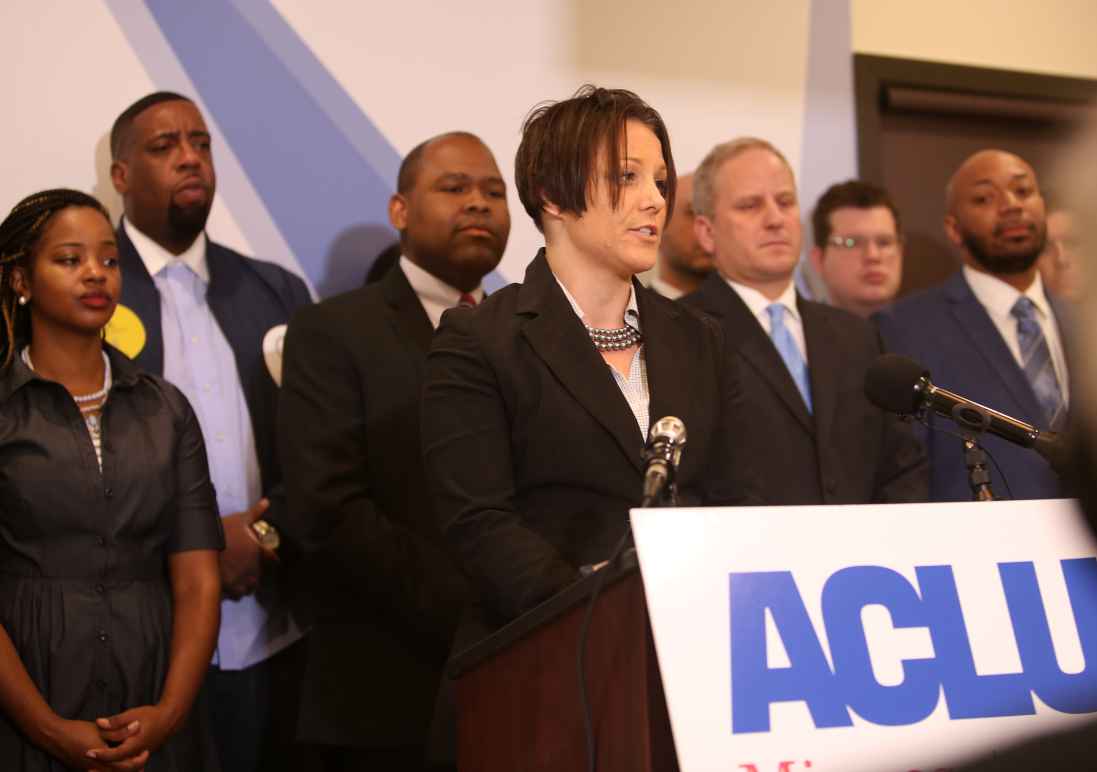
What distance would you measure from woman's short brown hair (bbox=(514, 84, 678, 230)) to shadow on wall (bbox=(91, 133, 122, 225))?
2.15 m

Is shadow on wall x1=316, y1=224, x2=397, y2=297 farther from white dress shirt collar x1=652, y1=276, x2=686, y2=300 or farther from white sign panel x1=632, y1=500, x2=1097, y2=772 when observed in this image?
white sign panel x1=632, y1=500, x2=1097, y2=772

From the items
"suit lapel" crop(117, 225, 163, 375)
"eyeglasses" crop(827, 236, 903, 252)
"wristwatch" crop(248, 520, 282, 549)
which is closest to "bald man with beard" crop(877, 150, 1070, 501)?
"eyeglasses" crop(827, 236, 903, 252)

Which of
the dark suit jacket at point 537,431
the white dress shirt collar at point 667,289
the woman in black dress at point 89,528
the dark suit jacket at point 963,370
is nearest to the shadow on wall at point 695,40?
the white dress shirt collar at point 667,289

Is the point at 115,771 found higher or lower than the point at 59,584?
lower

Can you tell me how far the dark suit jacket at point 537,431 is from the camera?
269 centimetres

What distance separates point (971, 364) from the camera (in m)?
4.59

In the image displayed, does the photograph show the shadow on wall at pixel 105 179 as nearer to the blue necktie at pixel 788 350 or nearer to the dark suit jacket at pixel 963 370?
the blue necktie at pixel 788 350

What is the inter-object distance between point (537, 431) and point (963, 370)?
228 centimetres

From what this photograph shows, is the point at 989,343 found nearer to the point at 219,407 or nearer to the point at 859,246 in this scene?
the point at 859,246

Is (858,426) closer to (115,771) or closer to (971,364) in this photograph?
(971,364)

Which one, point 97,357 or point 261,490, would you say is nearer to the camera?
point 97,357

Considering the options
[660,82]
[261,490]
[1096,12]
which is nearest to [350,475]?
[261,490]

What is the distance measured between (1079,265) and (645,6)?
4.96 metres

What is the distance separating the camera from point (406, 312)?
4.05 m
